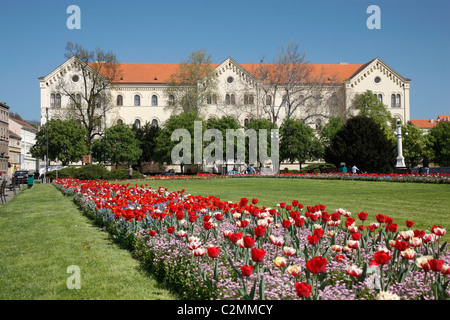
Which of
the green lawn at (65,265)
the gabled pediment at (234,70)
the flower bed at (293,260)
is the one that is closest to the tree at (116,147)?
the gabled pediment at (234,70)

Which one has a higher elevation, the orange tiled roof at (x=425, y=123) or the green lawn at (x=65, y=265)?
the orange tiled roof at (x=425, y=123)

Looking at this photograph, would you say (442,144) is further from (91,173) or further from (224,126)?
(91,173)

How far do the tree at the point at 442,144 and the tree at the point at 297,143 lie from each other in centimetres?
3376

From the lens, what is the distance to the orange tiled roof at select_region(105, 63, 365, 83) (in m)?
67.2

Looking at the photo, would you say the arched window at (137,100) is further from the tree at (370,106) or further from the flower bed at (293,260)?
the flower bed at (293,260)

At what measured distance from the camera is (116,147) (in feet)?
167

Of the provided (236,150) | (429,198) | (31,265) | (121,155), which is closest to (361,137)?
(236,150)

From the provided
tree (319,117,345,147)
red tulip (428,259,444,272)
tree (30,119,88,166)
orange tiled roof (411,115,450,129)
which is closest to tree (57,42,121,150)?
tree (30,119,88,166)

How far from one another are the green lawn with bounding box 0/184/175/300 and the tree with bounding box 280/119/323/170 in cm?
3703

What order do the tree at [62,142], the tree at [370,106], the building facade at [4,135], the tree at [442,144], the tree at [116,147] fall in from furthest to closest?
the building facade at [4,135] → the tree at [442,144] → the tree at [370,106] → the tree at [116,147] → the tree at [62,142]

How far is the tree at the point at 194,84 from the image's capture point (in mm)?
58281

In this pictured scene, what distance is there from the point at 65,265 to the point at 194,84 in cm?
5471

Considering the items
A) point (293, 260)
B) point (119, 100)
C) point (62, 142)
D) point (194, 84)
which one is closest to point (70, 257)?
point (293, 260)

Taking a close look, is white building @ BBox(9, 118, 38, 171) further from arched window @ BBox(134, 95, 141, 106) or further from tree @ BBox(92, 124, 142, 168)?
tree @ BBox(92, 124, 142, 168)
